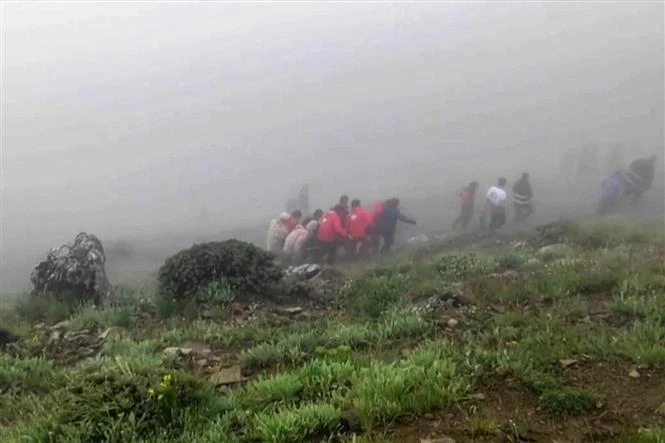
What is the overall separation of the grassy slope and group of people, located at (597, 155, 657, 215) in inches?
656

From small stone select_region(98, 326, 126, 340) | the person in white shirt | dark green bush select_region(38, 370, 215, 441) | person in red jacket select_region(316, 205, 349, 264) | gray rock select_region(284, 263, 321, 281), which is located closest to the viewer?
dark green bush select_region(38, 370, 215, 441)

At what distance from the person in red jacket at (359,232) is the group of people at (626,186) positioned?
963 centimetres

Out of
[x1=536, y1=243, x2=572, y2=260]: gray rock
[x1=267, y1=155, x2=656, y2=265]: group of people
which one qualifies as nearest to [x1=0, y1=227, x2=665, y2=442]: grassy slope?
[x1=536, y1=243, x2=572, y2=260]: gray rock

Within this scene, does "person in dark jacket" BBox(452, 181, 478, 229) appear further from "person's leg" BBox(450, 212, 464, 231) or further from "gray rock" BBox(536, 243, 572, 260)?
"gray rock" BBox(536, 243, 572, 260)

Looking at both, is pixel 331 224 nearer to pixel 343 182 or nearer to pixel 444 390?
pixel 444 390

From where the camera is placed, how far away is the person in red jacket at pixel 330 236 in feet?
67.5

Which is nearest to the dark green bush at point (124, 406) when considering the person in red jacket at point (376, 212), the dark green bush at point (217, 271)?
the dark green bush at point (217, 271)

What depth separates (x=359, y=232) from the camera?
68.8 feet


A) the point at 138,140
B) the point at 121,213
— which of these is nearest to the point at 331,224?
the point at 121,213

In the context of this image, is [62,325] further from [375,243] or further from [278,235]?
[375,243]

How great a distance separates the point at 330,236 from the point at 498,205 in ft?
20.9

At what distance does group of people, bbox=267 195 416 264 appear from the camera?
2066 centimetres

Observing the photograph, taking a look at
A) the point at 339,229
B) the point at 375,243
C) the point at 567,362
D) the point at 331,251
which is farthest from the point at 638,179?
the point at 567,362

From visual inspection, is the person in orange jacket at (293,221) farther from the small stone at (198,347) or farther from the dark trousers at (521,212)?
the small stone at (198,347)
